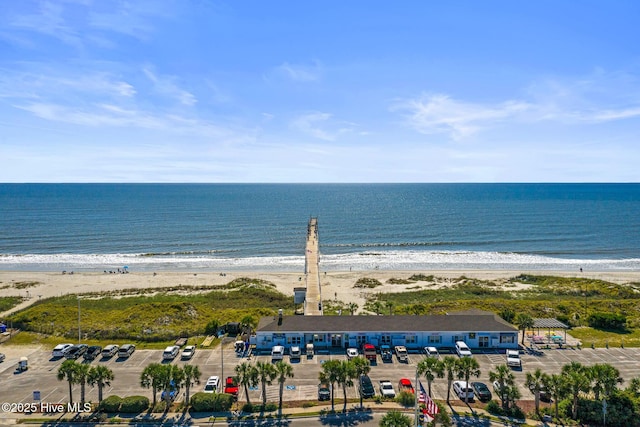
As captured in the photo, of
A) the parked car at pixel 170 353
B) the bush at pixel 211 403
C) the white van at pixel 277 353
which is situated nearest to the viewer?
the bush at pixel 211 403

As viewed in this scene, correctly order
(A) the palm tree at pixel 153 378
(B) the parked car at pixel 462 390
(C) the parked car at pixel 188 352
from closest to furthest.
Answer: (A) the palm tree at pixel 153 378 < (B) the parked car at pixel 462 390 < (C) the parked car at pixel 188 352

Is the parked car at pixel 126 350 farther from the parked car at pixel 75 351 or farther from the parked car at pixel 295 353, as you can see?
the parked car at pixel 295 353

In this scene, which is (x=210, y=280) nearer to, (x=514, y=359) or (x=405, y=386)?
(x=405, y=386)

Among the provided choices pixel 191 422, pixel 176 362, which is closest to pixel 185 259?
pixel 176 362

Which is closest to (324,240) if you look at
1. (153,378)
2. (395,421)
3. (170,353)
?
(170,353)

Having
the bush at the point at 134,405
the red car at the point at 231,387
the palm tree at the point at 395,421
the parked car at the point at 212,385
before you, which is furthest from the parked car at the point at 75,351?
the palm tree at the point at 395,421
